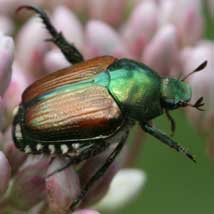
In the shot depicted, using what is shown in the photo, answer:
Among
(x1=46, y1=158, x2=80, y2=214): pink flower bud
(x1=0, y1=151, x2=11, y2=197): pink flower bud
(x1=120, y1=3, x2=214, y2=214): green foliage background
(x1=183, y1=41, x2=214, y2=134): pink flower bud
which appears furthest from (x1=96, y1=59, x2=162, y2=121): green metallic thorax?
(x1=120, y1=3, x2=214, y2=214): green foliage background

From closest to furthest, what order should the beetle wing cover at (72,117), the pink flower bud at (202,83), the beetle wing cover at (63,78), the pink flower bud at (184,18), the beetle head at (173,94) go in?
the beetle wing cover at (72,117) → the beetle wing cover at (63,78) → the beetle head at (173,94) → the pink flower bud at (202,83) → the pink flower bud at (184,18)

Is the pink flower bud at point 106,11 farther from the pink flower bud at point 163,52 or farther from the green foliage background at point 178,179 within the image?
the green foliage background at point 178,179

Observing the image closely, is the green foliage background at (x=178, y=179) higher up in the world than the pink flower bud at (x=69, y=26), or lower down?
lower down

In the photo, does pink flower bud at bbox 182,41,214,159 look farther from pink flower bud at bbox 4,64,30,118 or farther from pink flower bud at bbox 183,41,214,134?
pink flower bud at bbox 4,64,30,118

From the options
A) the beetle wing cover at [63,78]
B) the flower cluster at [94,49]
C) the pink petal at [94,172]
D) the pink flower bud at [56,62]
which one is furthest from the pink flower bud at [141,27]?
the pink petal at [94,172]

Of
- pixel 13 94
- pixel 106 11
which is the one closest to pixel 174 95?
pixel 13 94

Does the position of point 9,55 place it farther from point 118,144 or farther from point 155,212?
point 155,212

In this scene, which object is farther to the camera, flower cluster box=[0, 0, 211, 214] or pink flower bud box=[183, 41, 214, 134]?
pink flower bud box=[183, 41, 214, 134]

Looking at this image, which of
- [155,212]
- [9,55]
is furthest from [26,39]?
[155,212]
